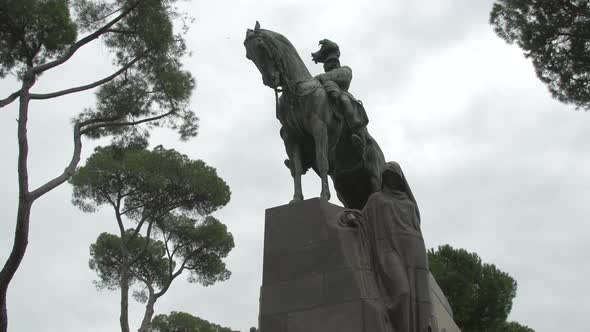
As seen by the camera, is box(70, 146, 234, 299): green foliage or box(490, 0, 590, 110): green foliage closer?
box(490, 0, 590, 110): green foliage

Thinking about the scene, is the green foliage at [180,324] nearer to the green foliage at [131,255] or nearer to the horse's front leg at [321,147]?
the green foliage at [131,255]

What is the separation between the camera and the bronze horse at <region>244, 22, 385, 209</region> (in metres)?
7.65

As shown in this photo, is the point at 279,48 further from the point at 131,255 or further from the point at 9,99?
the point at 131,255

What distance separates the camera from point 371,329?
6.32 meters

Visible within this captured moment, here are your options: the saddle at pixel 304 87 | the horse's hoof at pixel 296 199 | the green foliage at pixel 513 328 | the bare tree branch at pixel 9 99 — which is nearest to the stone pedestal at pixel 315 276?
the horse's hoof at pixel 296 199

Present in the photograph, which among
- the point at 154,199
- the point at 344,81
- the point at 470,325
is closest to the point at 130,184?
the point at 154,199

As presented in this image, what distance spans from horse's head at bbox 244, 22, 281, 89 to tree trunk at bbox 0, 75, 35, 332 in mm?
5756

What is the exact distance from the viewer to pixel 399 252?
6742 mm

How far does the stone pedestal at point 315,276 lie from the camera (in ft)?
21.3

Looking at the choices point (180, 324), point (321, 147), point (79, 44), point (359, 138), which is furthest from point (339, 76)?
point (180, 324)

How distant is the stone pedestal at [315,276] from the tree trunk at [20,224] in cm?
577

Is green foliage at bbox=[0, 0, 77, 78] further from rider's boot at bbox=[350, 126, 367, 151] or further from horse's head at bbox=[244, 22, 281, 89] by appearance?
rider's boot at bbox=[350, 126, 367, 151]

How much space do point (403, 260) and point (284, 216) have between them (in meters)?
1.34

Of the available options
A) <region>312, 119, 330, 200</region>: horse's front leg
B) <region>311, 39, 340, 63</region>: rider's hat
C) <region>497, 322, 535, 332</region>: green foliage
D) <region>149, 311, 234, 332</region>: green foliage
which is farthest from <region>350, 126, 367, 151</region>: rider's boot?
<region>149, 311, 234, 332</region>: green foliage
